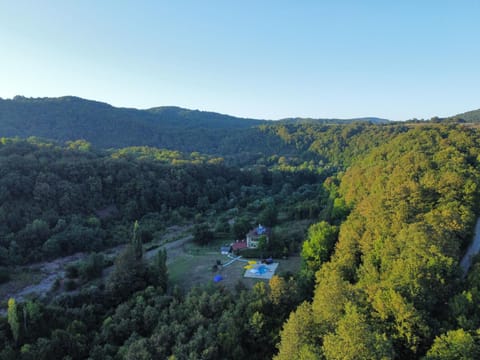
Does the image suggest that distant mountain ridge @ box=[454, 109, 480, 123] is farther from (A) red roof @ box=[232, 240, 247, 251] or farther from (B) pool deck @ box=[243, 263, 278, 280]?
(B) pool deck @ box=[243, 263, 278, 280]

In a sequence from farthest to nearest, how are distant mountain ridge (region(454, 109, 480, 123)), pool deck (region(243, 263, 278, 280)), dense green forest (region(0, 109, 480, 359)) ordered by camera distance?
distant mountain ridge (region(454, 109, 480, 123)), pool deck (region(243, 263, 278, 280)), dense green forest (region(0, 109, 480, 359))

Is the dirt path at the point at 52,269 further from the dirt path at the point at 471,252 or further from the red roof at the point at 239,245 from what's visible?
the dirt path at the point at 471,252

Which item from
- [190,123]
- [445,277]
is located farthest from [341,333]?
[190,123]

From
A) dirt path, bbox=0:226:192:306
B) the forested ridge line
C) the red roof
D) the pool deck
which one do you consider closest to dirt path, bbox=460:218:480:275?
the forested ridge line

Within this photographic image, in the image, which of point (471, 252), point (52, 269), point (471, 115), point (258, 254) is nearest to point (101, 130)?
point (52, 269)

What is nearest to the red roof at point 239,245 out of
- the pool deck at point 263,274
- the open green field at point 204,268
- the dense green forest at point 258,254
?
the open green field at point 204,268
